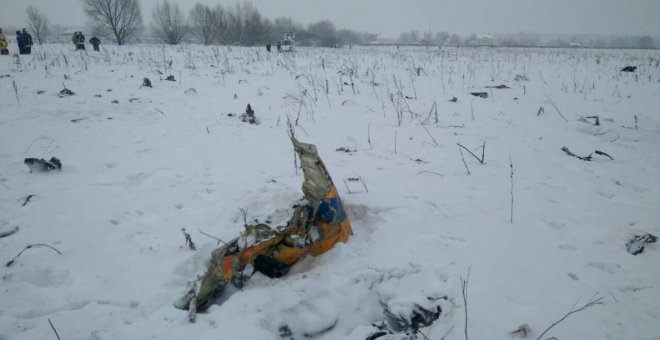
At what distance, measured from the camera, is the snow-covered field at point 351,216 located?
6.10ft

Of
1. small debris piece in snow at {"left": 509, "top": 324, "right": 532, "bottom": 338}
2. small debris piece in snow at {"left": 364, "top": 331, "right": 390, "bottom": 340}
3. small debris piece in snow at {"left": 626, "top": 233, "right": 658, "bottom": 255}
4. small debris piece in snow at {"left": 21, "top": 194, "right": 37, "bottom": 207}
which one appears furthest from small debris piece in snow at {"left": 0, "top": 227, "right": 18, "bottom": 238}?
small debris piece in snow at {"left": 626, "top": 233, "right": 658, "bottom": 255}

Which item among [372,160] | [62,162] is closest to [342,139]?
[372,160]

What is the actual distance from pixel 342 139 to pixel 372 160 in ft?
2.75

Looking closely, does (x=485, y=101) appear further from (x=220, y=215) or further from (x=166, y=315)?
(x=166, y=315)

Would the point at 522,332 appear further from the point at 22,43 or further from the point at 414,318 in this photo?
the point at 22,43

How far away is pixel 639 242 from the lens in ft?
7.57

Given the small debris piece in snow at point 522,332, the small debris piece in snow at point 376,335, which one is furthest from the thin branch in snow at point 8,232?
the small debris piece in snow at point 522,332

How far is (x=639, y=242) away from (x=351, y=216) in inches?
75.6

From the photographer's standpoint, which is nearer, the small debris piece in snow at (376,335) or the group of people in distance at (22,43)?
the small debris piece in snow at (376,335)

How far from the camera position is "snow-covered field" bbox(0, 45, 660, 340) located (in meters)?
1.86

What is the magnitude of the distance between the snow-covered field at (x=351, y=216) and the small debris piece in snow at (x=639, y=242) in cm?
4

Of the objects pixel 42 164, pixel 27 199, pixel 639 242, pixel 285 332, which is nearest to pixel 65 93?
pixel 42 164

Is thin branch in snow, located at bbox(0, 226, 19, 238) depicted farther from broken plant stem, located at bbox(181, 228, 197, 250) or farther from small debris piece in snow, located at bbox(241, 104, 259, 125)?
small debris piece in snow, located at bbox(241, 104, 259, 125)

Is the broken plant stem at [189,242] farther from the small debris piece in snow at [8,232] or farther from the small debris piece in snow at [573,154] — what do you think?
the small debris piece in snow at [573,154]
